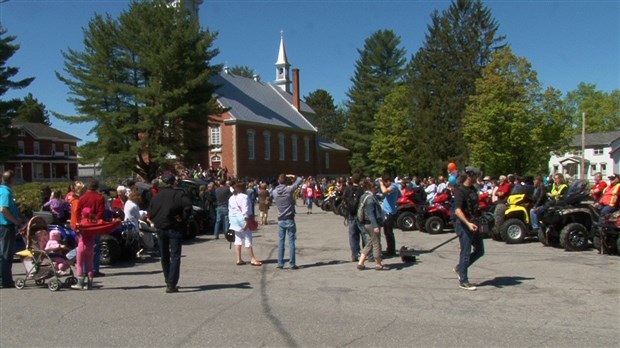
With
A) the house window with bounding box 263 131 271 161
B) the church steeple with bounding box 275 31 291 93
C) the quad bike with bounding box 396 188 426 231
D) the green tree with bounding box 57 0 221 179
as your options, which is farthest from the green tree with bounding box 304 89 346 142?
the quad bike with bounding box 396 188 426 231

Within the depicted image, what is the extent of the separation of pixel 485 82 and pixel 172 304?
40.1 m

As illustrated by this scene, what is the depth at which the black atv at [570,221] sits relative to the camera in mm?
12594

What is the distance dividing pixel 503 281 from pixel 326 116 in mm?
95130

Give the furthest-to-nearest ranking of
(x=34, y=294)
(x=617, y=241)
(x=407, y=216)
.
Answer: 1. (x=407, y=216)
2. (x=617, y=241)
3. (x=34, y=294)

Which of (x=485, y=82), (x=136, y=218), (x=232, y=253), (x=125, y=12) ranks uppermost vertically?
(x=125, y=12)

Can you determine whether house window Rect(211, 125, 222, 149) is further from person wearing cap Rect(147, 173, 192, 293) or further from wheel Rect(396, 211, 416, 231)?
person wearing cap Rect(147, 173, 192, 293)

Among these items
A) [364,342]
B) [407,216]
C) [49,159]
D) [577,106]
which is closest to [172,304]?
[364,342]

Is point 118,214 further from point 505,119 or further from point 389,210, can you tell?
point 505,119

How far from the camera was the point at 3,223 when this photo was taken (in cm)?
868

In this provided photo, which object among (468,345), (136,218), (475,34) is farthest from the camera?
(475,34)

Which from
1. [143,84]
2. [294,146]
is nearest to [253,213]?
[143,84]

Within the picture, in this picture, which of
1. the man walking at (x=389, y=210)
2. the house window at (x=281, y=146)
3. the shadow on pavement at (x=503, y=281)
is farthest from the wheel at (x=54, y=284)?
the house window at (x=281, y=146)

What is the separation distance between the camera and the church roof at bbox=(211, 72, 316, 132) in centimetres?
5853

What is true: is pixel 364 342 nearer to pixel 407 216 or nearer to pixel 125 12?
pixel 407 216
